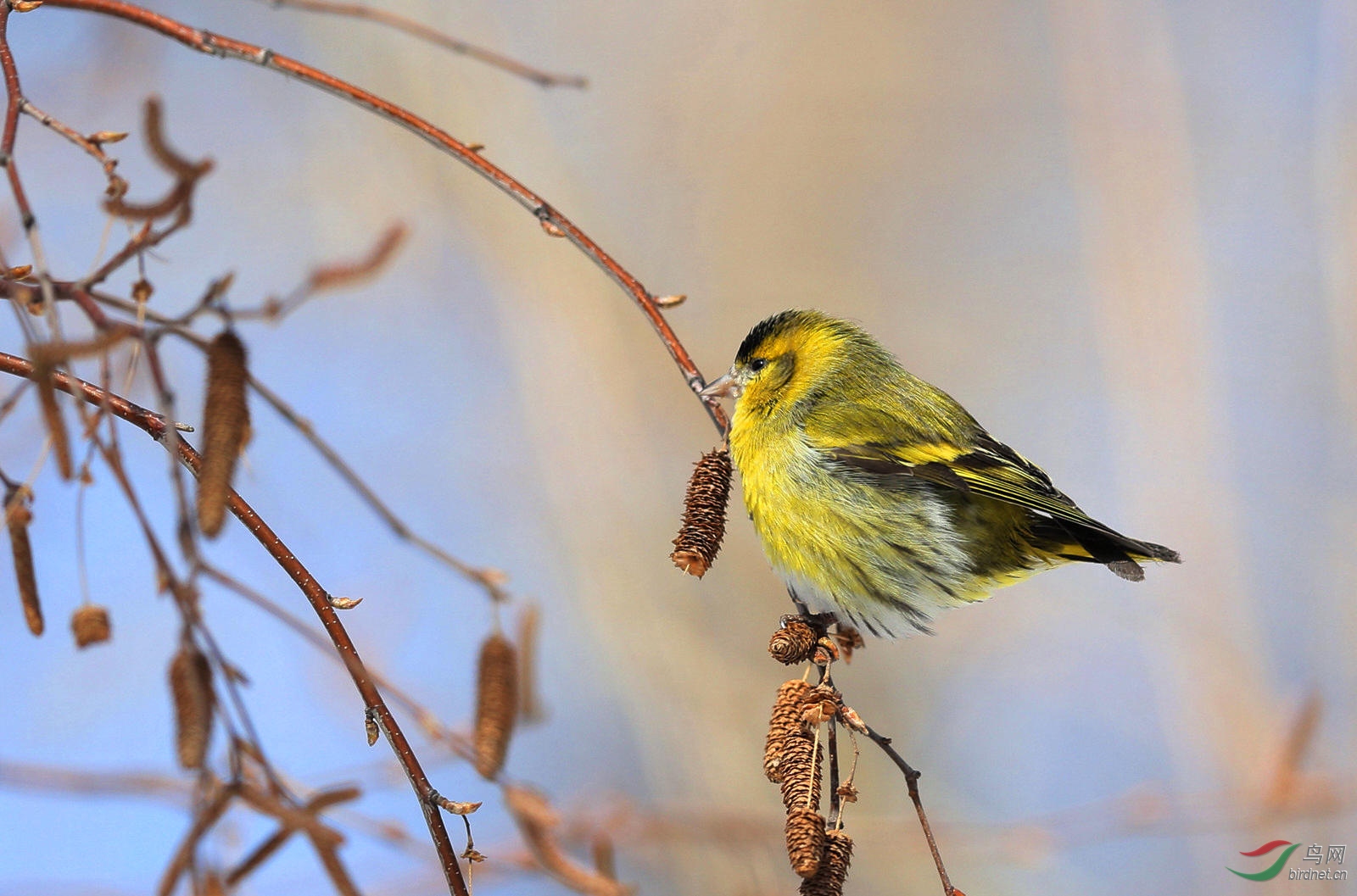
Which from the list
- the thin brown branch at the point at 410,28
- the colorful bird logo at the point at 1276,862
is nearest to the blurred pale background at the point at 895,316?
the colorful bird logo at the point at 1276,862

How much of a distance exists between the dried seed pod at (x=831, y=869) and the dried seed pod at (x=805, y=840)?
2cm

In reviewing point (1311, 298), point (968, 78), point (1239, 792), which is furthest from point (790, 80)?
point (1239, 792)

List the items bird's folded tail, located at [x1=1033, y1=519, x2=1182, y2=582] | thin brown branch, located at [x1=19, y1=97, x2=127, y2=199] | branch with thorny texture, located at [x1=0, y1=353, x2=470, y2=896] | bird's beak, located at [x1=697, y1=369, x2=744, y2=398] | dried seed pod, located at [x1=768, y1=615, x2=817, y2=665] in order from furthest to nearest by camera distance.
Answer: bird's beak, located at [x1=697, y1=369, x2=744, y2=398]
bird's folded tail, located at [x1=1033, y1=519, x2=1182, y2=582]
dried seed pod, located at [x1=768, y1=615, x2=817, y2=665]
thin brown branch, located at [x1=19, y1=97, x2=127, y2=199]
branch with thorny texture, located at [x1=0, y1=353, x2=470, y2=896]

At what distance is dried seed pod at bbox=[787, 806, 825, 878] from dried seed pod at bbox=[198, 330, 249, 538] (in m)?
0.80

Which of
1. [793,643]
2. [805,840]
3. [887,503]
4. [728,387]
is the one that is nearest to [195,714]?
[805,840]

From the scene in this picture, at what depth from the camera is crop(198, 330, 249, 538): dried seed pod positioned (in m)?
0.95

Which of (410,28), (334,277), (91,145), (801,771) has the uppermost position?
(410,28)

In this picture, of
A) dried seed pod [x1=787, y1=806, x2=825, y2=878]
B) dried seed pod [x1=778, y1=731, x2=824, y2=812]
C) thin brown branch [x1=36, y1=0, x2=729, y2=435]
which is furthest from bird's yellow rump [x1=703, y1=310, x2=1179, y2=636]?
dried seed pod [x1=787, y1=806, x2=825, y2=878]

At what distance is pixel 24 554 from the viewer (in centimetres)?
119

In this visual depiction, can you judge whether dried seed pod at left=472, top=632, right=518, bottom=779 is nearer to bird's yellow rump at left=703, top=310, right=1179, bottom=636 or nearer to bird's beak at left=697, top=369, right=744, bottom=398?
bird's yellow rump at left=703, top=310, right=1179, bottom=636

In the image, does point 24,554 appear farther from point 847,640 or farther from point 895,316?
point 895,316

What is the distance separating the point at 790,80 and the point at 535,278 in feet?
7.22

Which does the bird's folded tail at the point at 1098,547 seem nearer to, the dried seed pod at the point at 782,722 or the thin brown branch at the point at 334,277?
the dried seed pod at the point at 782,722

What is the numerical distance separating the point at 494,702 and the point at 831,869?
49 cm
